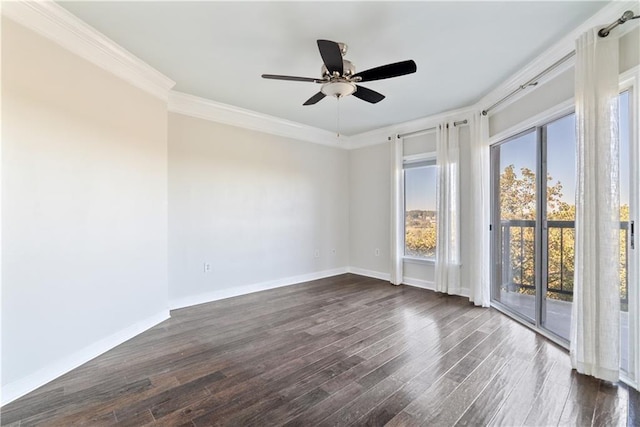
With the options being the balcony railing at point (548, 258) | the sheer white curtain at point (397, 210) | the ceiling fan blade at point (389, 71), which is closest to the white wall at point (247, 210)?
the sheer white curtain at point (397, 210)

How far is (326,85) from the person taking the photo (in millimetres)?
2609

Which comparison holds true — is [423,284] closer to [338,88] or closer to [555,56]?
[555,56]

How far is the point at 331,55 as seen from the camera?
7.08ft

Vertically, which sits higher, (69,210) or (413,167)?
(413,167)

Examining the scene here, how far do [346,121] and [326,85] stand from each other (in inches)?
93.8

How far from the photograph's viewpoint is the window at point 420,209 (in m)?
4.90

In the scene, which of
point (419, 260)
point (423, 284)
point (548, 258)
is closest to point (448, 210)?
point (419, 260)

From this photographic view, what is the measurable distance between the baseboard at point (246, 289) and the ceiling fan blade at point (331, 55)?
3439 mm

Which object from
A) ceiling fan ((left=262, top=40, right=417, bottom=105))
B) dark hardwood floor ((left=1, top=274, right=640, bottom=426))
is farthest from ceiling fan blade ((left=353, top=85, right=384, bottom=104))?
dark hardwood floor ((left=1, top=274, right=640, bottom=426))

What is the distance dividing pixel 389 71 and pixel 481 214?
2.51m

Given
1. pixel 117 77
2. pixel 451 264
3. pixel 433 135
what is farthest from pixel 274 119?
pixel 451 264

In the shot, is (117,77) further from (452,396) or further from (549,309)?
(549,309)

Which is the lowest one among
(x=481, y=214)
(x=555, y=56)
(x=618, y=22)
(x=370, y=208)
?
(x=481, y=214)

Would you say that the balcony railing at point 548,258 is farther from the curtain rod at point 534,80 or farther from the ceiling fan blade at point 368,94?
the ceiling fan blade at point 368,94
